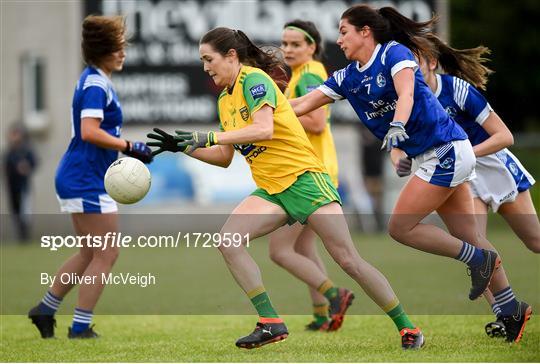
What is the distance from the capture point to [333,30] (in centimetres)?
1831

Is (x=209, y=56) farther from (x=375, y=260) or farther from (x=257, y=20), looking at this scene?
(x=257, y=20)

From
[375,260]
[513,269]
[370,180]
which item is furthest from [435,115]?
[370,180]

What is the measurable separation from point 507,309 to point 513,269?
17.2 ft

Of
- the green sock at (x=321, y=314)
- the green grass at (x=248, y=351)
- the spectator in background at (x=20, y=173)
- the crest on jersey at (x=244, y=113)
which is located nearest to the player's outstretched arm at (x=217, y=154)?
the crest on jersey at (x=244, y=113)

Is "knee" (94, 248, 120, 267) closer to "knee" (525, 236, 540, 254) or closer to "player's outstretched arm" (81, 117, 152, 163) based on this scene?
"player's outstretched arm" (81, 117, 152, 163)

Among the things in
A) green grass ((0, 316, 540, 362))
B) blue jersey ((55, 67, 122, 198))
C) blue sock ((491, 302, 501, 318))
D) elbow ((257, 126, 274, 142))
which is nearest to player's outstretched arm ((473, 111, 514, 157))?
blue sock ((491, 302, 501, 318))

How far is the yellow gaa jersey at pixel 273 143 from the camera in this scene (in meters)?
6.56

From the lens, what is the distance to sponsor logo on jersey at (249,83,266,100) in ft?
21.1

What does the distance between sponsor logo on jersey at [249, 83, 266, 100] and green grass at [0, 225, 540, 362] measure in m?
1.59

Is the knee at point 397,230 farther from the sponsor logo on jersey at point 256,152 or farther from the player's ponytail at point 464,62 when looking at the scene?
the player's ponytail at point 464,62

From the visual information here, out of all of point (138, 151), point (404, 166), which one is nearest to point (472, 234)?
point (404, 166)

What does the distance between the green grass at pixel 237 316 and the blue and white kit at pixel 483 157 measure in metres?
0.99

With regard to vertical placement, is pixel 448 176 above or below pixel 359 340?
above

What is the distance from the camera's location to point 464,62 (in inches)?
280
